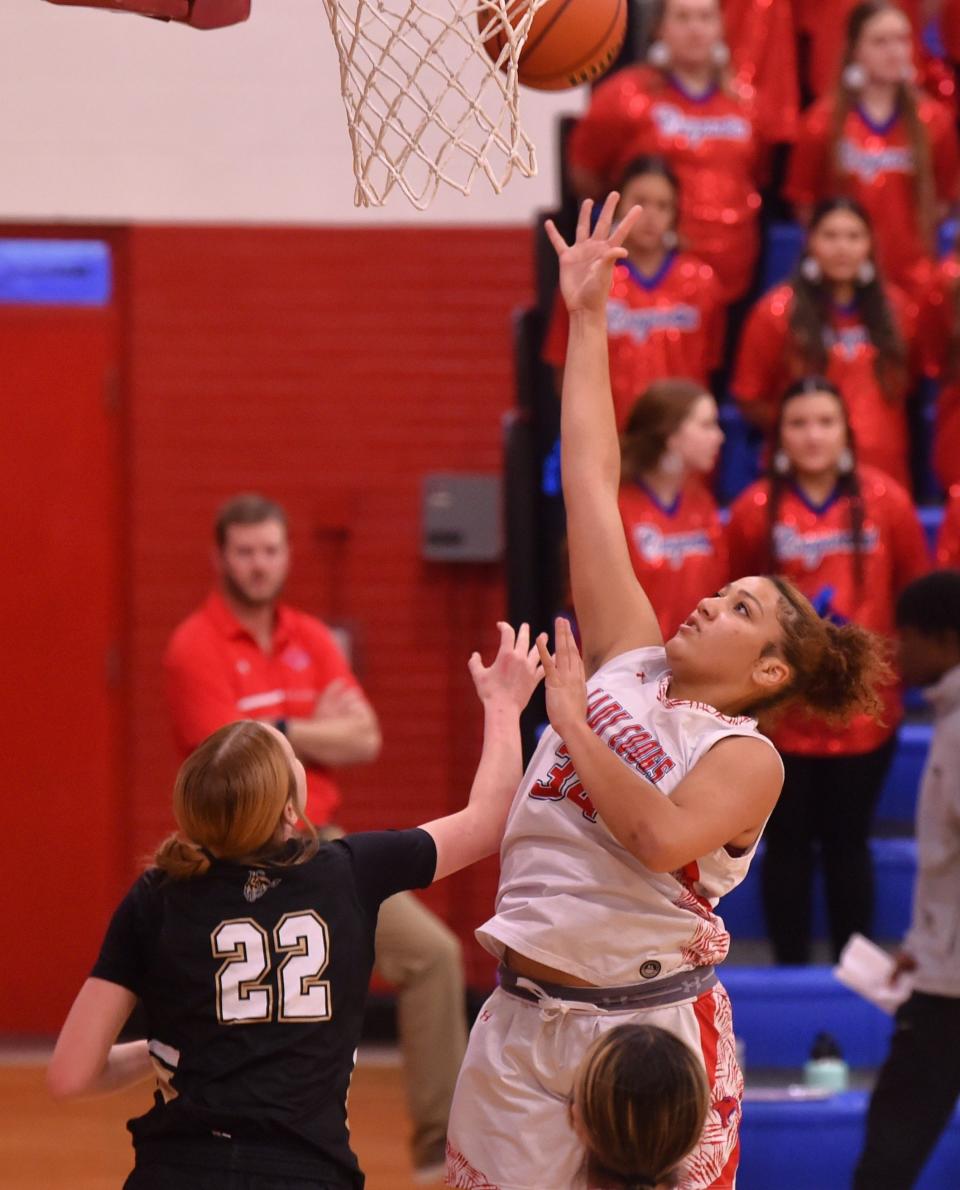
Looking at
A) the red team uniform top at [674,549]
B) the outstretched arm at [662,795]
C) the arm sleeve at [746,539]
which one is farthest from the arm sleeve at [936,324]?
the outstretched arm at [662,795]

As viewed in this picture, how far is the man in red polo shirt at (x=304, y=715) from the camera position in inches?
199

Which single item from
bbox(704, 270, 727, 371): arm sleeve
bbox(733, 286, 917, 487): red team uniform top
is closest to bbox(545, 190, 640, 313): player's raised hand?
bbox(733, 286, 917, 487): red team uniform top

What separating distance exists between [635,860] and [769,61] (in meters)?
5.09

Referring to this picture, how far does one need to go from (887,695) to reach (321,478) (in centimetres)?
260

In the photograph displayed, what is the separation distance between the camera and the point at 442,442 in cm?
718

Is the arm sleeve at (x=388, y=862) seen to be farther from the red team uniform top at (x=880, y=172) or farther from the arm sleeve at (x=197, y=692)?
the red team uniform top at (x=880, y=172)

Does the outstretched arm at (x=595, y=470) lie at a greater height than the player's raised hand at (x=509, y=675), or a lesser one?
greater

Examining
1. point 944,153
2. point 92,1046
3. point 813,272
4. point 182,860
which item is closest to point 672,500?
point 813,272

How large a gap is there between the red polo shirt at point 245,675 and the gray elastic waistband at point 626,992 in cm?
224

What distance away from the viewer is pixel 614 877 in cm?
273

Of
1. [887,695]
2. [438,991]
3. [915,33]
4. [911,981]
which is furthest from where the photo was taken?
[915,33]

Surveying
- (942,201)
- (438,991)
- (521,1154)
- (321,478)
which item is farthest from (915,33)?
(521,1154)

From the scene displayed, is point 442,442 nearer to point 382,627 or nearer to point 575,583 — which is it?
point 382,627

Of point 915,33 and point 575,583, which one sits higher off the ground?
point 915,33
